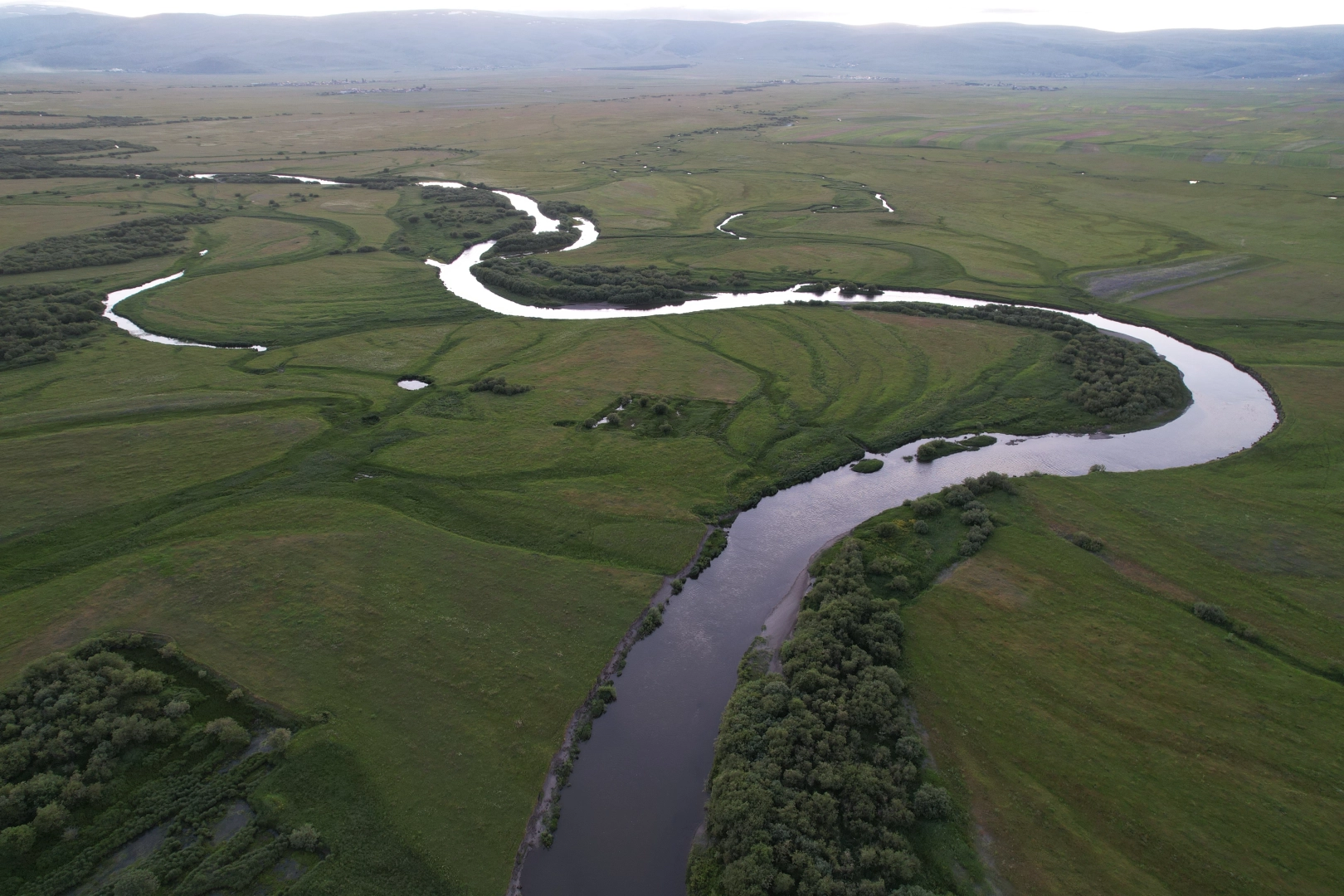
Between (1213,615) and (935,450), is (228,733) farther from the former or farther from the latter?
(1213,615)

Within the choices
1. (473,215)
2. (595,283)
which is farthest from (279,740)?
(473,215)

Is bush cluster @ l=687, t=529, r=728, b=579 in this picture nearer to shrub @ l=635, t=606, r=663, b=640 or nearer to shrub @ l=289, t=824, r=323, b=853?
shrub @ l=635, t=606, r=663, b=640

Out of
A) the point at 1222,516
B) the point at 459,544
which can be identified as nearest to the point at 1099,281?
the point at 1222,516

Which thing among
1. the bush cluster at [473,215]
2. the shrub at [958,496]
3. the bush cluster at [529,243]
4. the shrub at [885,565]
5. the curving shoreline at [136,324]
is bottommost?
the shrub at [885,565]

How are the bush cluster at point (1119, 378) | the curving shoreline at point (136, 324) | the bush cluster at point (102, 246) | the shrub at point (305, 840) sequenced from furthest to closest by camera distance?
the bush cluster at point (102, 246), the curving shoreline at point (136, 324), the bush cluster at point (1119, 378), the shrub at point (305, 840)

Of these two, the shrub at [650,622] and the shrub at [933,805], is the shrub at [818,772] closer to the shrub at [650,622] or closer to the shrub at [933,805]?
the shrub at [933,805]

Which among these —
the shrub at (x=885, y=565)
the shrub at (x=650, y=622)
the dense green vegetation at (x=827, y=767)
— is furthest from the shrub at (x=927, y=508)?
the shrub at (x=650, y=622)
